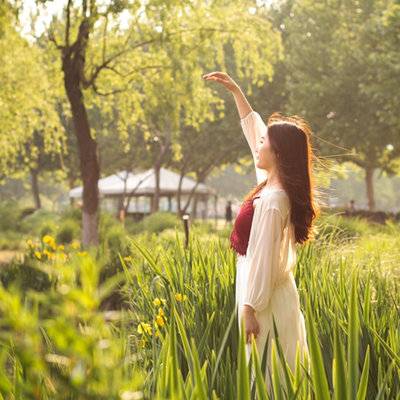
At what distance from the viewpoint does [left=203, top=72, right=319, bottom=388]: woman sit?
10.1 feet

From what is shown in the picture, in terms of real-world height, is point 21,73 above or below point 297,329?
above

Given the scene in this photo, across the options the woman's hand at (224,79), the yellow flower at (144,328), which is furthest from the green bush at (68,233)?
the yellow flower at (144,328)

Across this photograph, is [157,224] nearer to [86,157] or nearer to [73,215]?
[73,215]

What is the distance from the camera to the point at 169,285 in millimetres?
4391

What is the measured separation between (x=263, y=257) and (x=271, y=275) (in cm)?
11

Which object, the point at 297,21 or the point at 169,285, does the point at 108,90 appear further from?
the point at 297,21

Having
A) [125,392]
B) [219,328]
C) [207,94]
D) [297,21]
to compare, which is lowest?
[219,328]

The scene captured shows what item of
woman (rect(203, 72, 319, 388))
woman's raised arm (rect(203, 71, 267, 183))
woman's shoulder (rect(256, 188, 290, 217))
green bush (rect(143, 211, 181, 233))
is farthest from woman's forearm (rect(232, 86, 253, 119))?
green bush (rect(143, 211, 181, 233))

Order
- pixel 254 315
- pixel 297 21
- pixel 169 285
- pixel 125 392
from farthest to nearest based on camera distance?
pixel 297 21, pixel 169 285, pixel 254 315, pixel 125 392

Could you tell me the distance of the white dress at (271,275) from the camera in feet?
10.1

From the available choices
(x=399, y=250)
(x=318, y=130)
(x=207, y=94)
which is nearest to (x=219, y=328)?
(x=399, y=250)

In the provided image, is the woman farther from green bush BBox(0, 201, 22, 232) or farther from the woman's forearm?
green bush BBox(0, 201, 22, 232)

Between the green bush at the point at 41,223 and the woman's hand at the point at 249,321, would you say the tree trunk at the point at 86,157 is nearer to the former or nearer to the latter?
the green bush at the point at 41,223

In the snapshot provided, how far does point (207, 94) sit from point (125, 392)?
12468mm
